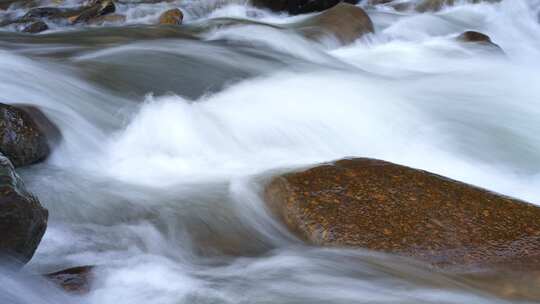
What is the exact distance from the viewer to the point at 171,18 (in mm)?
10953

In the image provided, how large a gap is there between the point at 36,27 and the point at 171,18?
2288 mm

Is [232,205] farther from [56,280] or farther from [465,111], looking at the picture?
[465,111]

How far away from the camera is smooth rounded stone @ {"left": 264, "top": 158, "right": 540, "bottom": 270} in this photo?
10.5 feet

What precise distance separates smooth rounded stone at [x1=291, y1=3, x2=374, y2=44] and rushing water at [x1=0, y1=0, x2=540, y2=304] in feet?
0.76

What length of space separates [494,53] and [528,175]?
447 centimetres

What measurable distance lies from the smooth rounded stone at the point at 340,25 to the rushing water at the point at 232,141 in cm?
23

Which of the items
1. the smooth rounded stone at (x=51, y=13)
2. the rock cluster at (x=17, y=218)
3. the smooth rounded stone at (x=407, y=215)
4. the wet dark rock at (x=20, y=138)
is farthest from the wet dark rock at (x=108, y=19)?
the rock cluster at (x=17, y=218)

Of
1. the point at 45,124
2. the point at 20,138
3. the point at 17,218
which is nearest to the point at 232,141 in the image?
the point at 45,124

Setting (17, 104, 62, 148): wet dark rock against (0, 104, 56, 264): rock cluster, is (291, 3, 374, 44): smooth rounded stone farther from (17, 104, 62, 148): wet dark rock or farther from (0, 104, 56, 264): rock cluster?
(0, 104, 56, 264): rock cluster

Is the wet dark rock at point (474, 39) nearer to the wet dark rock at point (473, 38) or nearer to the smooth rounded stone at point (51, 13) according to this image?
the wet dark rock at point (473, 38)

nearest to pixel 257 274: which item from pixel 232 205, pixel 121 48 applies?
pixel 232 205

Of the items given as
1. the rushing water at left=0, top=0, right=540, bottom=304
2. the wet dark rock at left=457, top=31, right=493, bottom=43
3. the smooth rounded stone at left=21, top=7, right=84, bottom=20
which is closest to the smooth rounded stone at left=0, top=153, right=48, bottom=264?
the rushing water at left=0, top=0, right=540, bottom=304

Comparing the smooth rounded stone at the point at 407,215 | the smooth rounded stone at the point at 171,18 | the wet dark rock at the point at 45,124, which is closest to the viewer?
the smooth rounded stone at the point at 407,215

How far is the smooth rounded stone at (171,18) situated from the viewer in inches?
427
